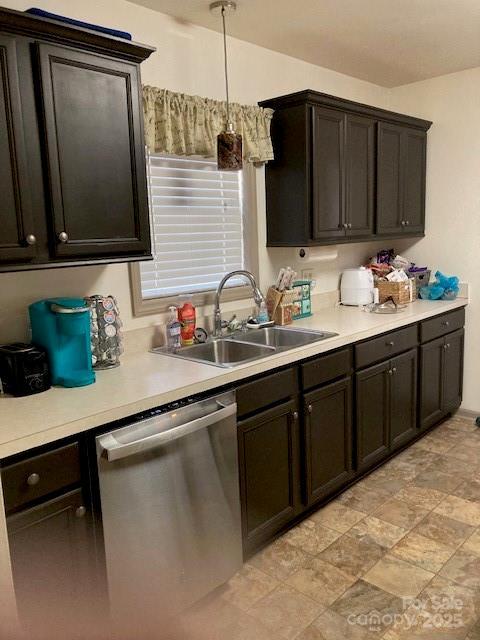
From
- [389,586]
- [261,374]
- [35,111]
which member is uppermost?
[35,111]

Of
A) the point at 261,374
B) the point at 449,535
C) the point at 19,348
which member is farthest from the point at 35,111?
the point at 449,535

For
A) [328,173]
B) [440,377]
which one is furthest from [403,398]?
[328,173]

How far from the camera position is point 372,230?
3.47 meters

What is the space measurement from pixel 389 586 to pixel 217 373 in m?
1.14

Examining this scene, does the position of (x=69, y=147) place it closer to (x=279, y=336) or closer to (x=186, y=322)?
(x=186, y=322)

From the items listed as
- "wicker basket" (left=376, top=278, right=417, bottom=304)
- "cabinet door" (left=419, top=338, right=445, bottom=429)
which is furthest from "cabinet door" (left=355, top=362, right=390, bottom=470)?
"wicker basket" (left=376, top=278, right=417, bottom=304)

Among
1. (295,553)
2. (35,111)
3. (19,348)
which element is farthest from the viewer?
(295,553)

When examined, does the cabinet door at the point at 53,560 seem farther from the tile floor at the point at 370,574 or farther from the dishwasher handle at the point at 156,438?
the tile floor at the point at 370,574

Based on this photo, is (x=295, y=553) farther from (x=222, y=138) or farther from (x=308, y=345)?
(x=222, y=138)

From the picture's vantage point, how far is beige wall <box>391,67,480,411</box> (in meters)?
3.73

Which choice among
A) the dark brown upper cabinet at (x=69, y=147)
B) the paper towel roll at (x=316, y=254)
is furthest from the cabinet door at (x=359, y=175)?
the dark brown upper cabinet at (x=69, y=147)

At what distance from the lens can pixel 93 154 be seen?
191cm

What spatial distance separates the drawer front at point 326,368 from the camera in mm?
2492

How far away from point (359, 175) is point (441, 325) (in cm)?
116
